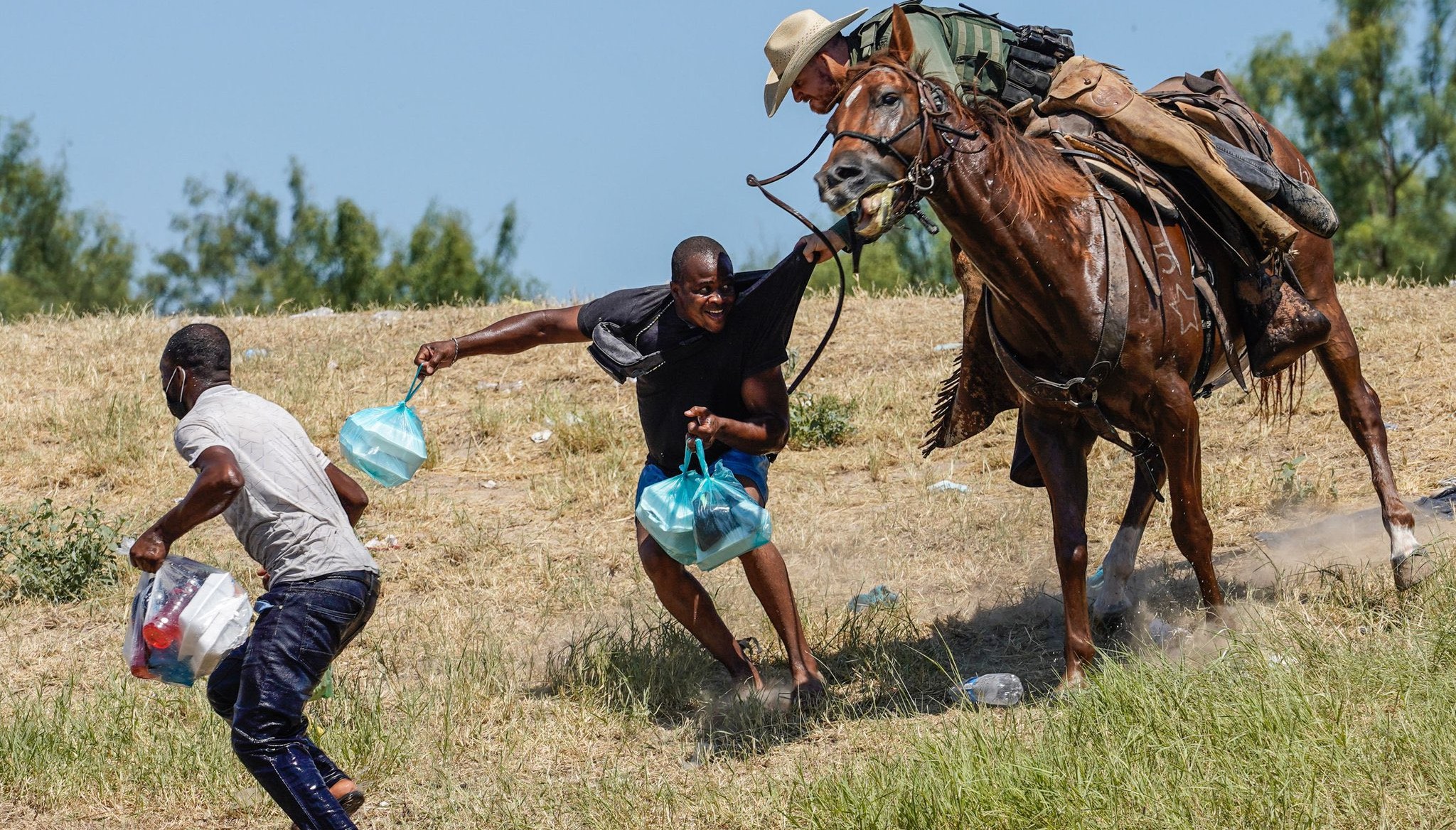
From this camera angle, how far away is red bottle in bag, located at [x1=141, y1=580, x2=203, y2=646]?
4.74m

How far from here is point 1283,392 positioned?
9281 mm

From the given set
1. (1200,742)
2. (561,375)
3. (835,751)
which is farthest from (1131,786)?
(561,375)

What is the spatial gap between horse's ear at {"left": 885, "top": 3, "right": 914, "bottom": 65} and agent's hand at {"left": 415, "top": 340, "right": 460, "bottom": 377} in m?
1.98

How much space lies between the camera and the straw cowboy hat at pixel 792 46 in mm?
5941

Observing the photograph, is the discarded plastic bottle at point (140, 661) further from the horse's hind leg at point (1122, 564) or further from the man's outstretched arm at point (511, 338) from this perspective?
the horse's hind leg at point (1122, 564)

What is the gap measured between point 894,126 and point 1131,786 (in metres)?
2.24

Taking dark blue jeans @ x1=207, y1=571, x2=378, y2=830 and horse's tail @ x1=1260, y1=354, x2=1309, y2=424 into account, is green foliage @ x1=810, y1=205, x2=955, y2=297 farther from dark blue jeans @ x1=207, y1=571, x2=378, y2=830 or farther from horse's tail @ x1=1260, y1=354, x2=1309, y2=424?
dark blue jeans @ x1=207, y1=571, x2=378, y2=830

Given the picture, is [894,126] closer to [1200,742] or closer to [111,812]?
[1200,742]

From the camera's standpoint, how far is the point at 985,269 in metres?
5.52

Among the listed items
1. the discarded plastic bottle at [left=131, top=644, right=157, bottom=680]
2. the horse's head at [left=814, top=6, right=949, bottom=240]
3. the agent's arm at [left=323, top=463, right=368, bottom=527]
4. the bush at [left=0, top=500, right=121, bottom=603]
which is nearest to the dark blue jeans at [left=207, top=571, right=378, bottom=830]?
the discarded plastic bottle at [left=131, top=644, right=157, bottom=680]

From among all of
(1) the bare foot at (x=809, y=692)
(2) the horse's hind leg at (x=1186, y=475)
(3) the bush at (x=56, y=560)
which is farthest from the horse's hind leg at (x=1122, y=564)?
(3) the bush at (x=56, y=560)

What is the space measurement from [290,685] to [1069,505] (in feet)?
9.71

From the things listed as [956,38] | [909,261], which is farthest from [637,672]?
[909,261]

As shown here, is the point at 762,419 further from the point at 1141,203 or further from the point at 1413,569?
the point at 1413,569
